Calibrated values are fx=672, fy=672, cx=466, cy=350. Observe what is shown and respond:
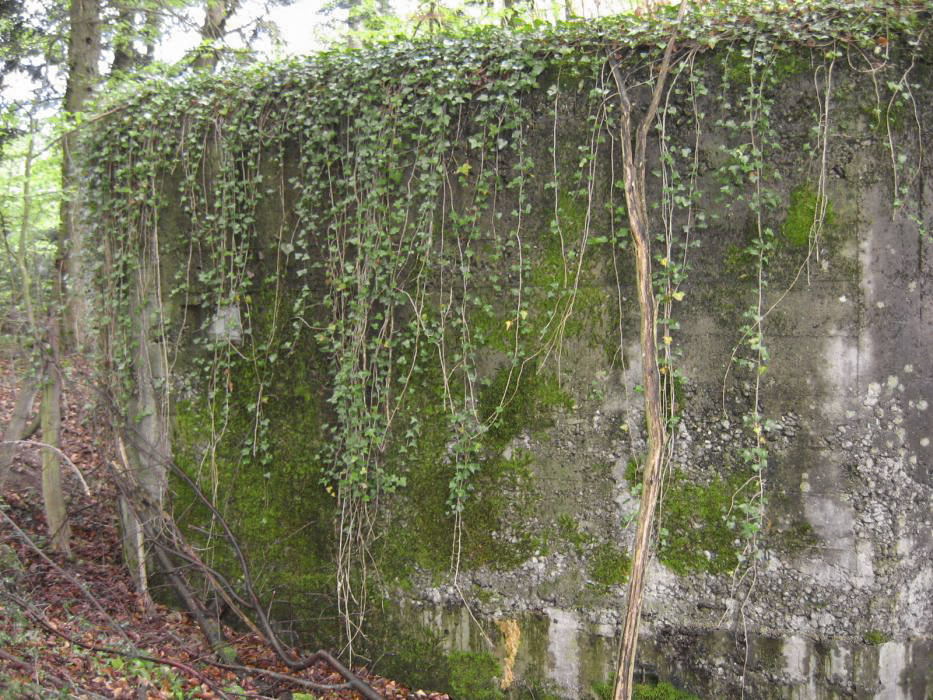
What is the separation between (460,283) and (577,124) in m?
1.20

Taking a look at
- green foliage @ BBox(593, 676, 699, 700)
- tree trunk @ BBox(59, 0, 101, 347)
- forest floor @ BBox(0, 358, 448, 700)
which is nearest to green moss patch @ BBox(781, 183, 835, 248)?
green foliage @ BBox(593, 676, 699, 700)

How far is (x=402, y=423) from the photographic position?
4.40 m

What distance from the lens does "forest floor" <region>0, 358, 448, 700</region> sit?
3775 mm

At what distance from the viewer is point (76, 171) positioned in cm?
559

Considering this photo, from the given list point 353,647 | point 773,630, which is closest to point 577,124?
point 773,630

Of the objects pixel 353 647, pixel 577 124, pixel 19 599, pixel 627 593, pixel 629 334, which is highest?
pixel 577 124

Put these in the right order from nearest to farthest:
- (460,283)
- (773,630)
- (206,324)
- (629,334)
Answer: (773,630) → (629,334) → (460,283) → (206,324)

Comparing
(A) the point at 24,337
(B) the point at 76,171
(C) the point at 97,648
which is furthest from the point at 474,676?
(B) the point at 76,171

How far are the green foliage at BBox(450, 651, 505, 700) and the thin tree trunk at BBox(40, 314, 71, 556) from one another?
3.47 meters

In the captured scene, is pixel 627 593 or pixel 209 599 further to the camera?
pixel 209 599

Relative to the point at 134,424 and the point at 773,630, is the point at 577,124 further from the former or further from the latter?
the point at 134,424

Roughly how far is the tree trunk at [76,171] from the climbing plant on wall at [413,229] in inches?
27.1

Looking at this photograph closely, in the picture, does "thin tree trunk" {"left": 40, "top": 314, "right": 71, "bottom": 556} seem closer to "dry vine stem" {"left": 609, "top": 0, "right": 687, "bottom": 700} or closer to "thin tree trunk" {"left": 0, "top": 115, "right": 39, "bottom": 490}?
"thin tree trunk" {"left": 0, "top": 115, "right": 39, "bottom": 490}

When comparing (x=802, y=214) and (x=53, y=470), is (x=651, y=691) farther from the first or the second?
(x=53, y=470)
